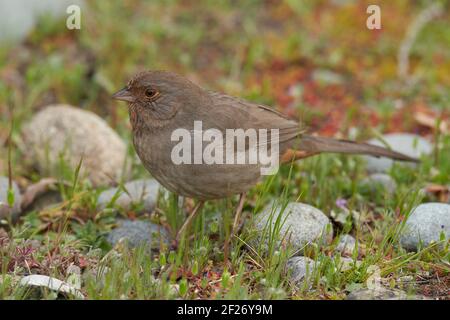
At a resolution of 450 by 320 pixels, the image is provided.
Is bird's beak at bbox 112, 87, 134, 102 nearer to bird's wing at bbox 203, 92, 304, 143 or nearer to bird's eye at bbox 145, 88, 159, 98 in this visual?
bird's eye at bbox 145, 88, 159, 98

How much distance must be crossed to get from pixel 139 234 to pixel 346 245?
4.63 ft

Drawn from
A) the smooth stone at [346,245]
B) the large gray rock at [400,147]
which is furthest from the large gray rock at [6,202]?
the large gray rock at [400,147]

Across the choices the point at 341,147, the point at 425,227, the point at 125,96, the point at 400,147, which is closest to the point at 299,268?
the point at 425,227

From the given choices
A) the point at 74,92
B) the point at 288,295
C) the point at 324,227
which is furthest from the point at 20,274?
the point at 74,92

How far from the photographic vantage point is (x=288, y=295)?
4.31m

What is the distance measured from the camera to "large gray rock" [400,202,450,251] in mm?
4898

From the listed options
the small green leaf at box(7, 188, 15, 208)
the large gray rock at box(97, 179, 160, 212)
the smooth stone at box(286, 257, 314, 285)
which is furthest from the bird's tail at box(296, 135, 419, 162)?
the small green leaf at box(7, 188, 15, 208)

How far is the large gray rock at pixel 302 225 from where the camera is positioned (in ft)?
15.9

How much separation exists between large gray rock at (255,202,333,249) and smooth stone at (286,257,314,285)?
161 millimetres

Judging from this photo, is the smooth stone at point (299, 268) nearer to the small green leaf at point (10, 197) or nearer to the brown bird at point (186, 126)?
the brown bird at point (186, 126)

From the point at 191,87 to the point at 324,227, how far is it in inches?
52.8

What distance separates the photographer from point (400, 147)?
6453 millimetres
